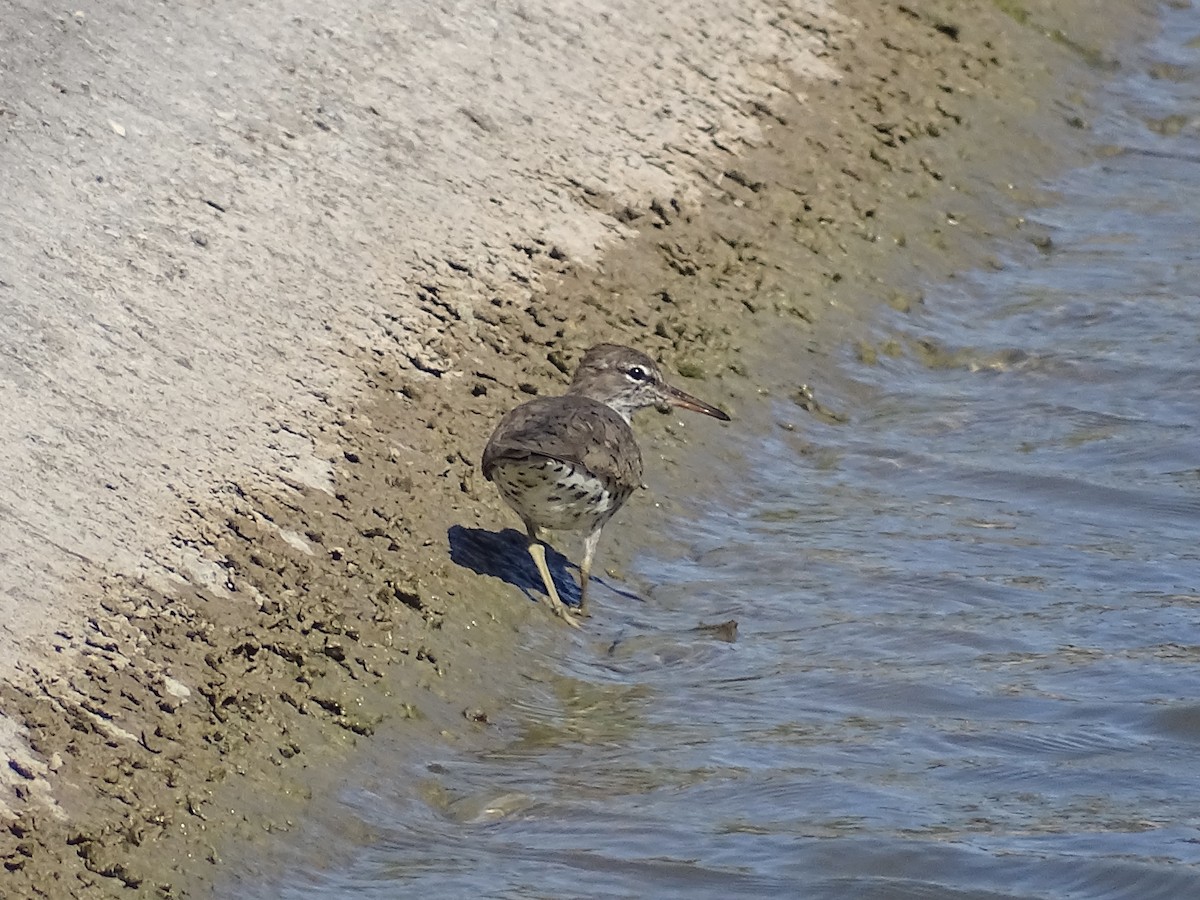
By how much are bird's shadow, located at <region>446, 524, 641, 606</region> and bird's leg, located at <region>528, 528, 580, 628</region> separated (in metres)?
0.06

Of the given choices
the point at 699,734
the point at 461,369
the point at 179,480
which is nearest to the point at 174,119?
the point at 461,369

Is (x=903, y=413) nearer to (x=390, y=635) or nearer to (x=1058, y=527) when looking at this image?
(x=1058, y=527)

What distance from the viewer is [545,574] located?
8.83 metres

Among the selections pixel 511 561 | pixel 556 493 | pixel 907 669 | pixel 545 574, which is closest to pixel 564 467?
pixel 556 493

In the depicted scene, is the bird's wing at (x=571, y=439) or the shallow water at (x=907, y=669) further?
the bird's wing at (x=571, y=439)

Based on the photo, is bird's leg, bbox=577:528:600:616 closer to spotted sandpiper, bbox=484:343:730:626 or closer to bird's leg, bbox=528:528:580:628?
spotted sandpiper, bbox=484:343:730:626

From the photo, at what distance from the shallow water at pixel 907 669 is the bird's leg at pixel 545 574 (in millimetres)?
226

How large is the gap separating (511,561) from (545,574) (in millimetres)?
218

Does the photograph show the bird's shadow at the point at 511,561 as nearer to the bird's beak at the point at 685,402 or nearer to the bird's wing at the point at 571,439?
the bird's wing at the point at 571,439

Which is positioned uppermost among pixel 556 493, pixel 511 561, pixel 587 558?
pixel 556 493

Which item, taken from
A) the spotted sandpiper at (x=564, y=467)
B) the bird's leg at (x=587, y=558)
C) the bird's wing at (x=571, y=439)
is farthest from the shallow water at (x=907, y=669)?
the bird's wing at (x=571, y=439)

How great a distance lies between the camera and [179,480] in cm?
789

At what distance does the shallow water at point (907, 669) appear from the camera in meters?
6.91

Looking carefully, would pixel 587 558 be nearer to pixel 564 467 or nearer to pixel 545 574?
pixel 545 574
